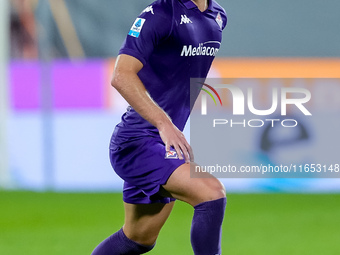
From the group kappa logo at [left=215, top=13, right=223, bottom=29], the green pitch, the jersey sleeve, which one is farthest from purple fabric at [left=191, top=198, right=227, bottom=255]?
the green pitch

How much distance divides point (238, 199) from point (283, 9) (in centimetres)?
274

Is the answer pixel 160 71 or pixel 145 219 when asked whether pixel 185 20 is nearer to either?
pixel 160 71

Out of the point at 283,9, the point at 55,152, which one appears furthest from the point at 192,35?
the point at 283,9

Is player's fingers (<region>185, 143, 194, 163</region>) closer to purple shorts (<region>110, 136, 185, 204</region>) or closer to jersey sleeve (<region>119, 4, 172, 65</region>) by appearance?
purple shorts (<region>110, 136, 185, 204</region>)

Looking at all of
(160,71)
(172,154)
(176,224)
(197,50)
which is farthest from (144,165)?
(176,224)

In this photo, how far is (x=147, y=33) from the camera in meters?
3.49

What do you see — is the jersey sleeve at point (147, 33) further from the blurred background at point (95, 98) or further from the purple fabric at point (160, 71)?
the blurred background at point (95, 98)

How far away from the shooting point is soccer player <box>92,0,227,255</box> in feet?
11.2

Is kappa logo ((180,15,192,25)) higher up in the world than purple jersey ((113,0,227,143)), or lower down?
higher up

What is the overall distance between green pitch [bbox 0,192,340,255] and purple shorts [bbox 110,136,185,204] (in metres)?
2.00

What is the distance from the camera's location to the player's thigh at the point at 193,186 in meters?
3.41

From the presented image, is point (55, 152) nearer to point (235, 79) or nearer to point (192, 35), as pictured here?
point (235, 79)

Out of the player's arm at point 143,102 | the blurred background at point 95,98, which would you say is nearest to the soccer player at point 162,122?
the player's arm at point 143,102

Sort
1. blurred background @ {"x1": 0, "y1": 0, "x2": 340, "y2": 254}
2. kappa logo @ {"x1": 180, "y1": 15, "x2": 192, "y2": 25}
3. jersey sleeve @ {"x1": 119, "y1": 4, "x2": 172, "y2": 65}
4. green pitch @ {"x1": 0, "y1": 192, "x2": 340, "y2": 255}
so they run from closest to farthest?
1. jersey sleeve @ {"x1": 119, "y1": 4, "x2": 172, "y2": 65}
2. kappa logo @ {"x1": 180, "y1": 15, "x2": 192, "y2": 25}
3. green pitch @ {"x1": 0, "y1": 192, "x2": 340, "y2": 255}
4. blurred background @ {"x1": 0, "y1": 0, "x2": 340, "y2": 254}
